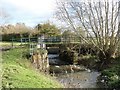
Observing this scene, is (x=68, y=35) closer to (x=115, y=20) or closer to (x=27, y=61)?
(x=115, y=20)

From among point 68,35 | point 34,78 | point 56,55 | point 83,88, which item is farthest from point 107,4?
point 34,78

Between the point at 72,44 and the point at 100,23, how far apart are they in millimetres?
5095

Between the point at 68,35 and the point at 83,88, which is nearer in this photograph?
the point at 83,88

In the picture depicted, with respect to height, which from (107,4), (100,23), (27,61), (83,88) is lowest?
(83,88)

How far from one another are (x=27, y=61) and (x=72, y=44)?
1422 cm

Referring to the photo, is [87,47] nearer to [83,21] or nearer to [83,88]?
[83,21]

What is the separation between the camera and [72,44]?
3434 centimetres

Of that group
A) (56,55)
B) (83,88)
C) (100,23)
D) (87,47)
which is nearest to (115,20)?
(100,23)

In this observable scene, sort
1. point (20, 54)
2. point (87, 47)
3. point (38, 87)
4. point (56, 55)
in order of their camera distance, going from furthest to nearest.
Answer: point (56, 55), point (87, 47), point (20, 54), point (38, 87)

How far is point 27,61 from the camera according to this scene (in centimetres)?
2064

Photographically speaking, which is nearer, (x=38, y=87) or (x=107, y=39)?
(x=38, y=87)

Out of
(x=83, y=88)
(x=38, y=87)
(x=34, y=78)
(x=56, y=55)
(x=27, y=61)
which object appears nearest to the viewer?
(x=38, y=87)

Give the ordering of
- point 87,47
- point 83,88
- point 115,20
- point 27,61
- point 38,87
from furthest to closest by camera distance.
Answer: point 87,47 < point 115,20 < point 27,61 < point 83,88 < point 38,87

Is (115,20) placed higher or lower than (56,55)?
higher
